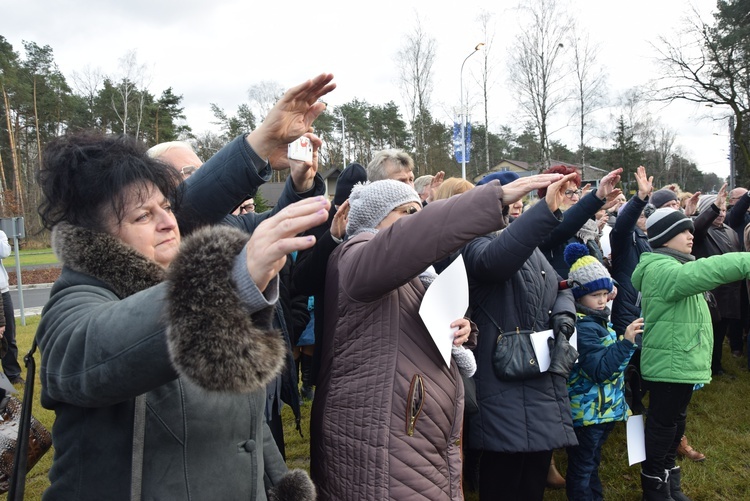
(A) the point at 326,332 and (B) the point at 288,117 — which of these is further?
(A) the point at 326,332

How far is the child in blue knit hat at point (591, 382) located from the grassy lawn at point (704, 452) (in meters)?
0.49

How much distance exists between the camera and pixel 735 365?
19.4 feet

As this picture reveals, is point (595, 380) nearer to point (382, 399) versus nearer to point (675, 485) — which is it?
point (675, 485)

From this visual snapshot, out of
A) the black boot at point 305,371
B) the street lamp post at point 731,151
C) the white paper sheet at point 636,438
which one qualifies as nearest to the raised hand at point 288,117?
the white paper sheet at point 636,438

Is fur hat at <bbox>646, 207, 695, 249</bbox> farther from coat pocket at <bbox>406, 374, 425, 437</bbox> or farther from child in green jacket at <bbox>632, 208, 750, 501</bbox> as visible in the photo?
coat pocket at <bbox>406, 374, 425, 437</bbox>

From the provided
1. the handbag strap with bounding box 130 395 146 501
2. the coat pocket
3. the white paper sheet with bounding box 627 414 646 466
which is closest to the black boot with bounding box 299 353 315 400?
the white paper sheet with bounding box 627 414 646 466

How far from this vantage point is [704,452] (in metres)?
3.86

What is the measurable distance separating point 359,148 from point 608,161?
81.7 ft

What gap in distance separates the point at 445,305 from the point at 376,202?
53 centimetres

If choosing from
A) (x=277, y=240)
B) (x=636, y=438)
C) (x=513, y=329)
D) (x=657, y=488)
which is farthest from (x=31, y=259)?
(x=277, y=240)

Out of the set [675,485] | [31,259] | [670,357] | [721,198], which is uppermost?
[721,198]

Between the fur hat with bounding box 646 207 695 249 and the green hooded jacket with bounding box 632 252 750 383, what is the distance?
5.6 inches

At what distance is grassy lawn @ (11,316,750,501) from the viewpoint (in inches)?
132

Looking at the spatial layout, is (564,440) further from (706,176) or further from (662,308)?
(706,176)
